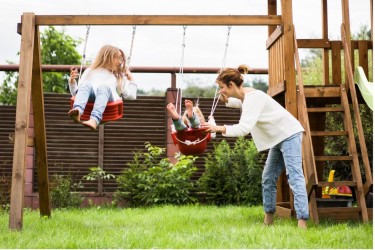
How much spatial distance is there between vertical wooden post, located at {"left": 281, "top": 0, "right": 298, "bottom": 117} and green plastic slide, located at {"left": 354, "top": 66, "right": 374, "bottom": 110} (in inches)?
37.4

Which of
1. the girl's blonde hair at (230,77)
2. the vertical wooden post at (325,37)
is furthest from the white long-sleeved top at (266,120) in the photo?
the vertical wooden post at (325,37)

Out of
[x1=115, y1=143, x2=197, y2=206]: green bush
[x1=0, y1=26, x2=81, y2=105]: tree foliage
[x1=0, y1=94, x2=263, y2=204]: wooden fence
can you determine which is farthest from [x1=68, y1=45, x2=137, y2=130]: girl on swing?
[x1=0, y1=26, x2=81, y2=105]: tree foliage

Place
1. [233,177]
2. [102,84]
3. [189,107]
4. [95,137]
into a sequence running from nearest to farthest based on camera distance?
[189,107] < [102,84] < [233,177] < [95,137]

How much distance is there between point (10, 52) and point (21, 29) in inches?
502

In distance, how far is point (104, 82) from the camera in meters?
6.57

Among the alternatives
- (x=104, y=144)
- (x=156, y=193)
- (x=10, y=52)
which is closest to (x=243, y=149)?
(x=156, y=193)

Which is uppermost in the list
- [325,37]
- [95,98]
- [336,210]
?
[325,37]

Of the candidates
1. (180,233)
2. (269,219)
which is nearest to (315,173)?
(269,219)

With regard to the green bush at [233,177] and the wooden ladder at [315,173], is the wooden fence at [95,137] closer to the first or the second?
the green bush at [233,177]

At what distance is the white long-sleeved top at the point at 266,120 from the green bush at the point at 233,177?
358 centimetres

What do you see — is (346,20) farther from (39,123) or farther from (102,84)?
(39,123)

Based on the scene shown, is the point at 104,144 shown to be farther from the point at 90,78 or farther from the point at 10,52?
the point at 10,52

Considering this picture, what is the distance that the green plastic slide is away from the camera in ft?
24.5

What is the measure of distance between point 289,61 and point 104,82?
1889mm
